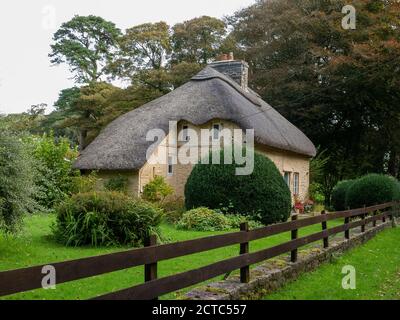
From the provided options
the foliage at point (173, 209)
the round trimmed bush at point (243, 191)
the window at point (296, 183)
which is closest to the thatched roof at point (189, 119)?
the window at point (296, 183)

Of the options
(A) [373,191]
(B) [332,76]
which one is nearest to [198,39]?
(B) [332,76]

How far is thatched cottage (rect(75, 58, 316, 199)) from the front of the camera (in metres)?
21.9

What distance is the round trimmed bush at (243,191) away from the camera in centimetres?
1612

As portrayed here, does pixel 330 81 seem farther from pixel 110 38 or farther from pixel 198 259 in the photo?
pixel 198 259

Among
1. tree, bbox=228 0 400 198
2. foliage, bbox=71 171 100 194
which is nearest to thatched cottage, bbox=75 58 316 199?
foliage, bbox=71 171 100 194

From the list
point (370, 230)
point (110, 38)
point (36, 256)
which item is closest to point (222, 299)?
point (36, 256)

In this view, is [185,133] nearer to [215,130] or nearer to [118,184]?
[215,130]

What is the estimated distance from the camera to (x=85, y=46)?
4416cm

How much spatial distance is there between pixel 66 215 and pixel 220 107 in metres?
12.0

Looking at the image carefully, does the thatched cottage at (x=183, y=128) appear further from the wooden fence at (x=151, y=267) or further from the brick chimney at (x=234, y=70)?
the wooden fence at (x=151, y=267)

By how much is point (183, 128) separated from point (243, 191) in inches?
315

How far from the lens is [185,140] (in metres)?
23.3

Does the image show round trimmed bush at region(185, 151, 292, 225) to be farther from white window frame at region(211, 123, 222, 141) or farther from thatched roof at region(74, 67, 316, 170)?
white window frame at region(211, 123, 222, 141)

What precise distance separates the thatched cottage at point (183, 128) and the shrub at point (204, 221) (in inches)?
239
